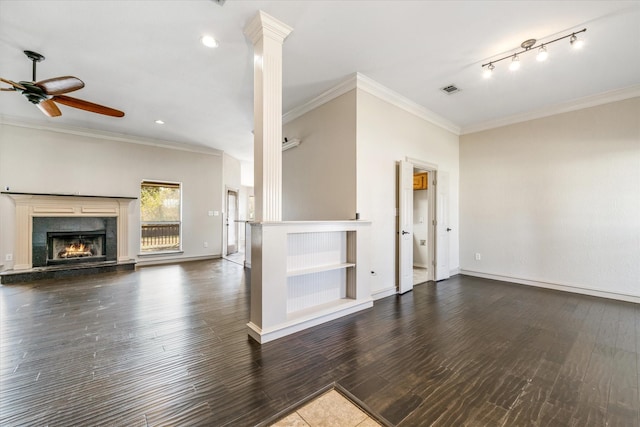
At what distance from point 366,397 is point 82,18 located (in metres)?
4.09

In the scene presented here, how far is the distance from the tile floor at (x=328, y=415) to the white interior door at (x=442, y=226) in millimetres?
3656

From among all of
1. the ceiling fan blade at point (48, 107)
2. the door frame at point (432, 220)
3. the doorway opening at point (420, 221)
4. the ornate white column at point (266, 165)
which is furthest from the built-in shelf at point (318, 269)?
the ceiling fan blade at point (48, 107)

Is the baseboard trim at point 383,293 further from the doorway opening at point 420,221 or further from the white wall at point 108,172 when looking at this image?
the white wall at point 108,172

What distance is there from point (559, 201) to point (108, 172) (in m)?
8.96

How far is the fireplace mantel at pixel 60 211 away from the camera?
15.1 feet

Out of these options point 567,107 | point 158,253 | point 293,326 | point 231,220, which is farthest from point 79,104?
point 567,107

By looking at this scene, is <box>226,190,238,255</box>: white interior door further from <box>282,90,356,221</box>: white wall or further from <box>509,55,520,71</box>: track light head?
<box>509,55,520,71</box>: track light head

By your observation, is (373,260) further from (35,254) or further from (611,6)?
(35,254)

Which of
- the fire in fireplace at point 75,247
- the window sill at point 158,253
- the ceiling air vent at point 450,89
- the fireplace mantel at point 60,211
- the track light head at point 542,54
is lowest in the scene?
the window sill at point 158,253

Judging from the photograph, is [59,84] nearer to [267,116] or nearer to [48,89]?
[48,89]

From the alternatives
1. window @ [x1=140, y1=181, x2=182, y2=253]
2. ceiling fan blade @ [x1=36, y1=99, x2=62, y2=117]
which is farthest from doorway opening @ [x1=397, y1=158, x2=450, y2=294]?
window @ [x1=140, y1=181, x2=182, y2=253]

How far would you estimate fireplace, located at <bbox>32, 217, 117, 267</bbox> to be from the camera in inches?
188

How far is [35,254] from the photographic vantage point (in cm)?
470

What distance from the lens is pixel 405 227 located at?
12.9 feet
